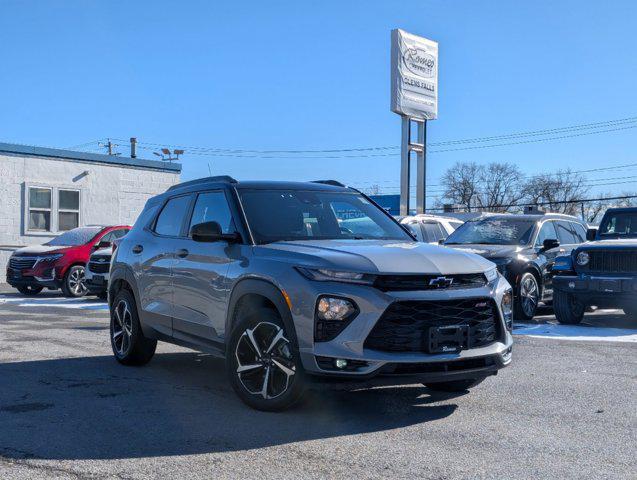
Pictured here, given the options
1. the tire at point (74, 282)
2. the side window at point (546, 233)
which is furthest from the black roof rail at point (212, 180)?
the tire at point (74, 282)

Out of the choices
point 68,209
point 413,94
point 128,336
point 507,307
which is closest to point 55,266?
point 68,209

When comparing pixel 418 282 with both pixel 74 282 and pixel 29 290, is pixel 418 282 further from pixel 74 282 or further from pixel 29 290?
pixel 29 290

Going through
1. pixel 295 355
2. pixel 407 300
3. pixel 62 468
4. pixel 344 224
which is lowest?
pixel 62 468

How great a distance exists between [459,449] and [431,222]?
39.4 feet

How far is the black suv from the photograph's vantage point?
1198 cm

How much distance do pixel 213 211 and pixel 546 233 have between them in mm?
7882

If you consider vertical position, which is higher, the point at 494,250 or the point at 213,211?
the point at 213,211

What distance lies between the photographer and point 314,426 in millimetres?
5391

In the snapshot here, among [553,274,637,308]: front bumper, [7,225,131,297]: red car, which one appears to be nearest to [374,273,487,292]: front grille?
[553,274,637,308]: front bumper

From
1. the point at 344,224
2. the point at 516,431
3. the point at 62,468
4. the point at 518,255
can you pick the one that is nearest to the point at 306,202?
the point at 344,224

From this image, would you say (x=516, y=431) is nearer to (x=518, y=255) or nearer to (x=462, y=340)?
(x=462, y=340)

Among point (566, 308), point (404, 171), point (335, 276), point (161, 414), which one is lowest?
point (161, 414)

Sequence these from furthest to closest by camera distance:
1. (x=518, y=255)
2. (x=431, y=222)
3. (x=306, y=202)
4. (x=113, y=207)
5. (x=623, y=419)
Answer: (x=113, y=207) → (x=431, y=222) → (x=518, y=255) → (x=306, y=202) → (x=623, y=419)

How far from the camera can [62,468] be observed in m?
4.47
